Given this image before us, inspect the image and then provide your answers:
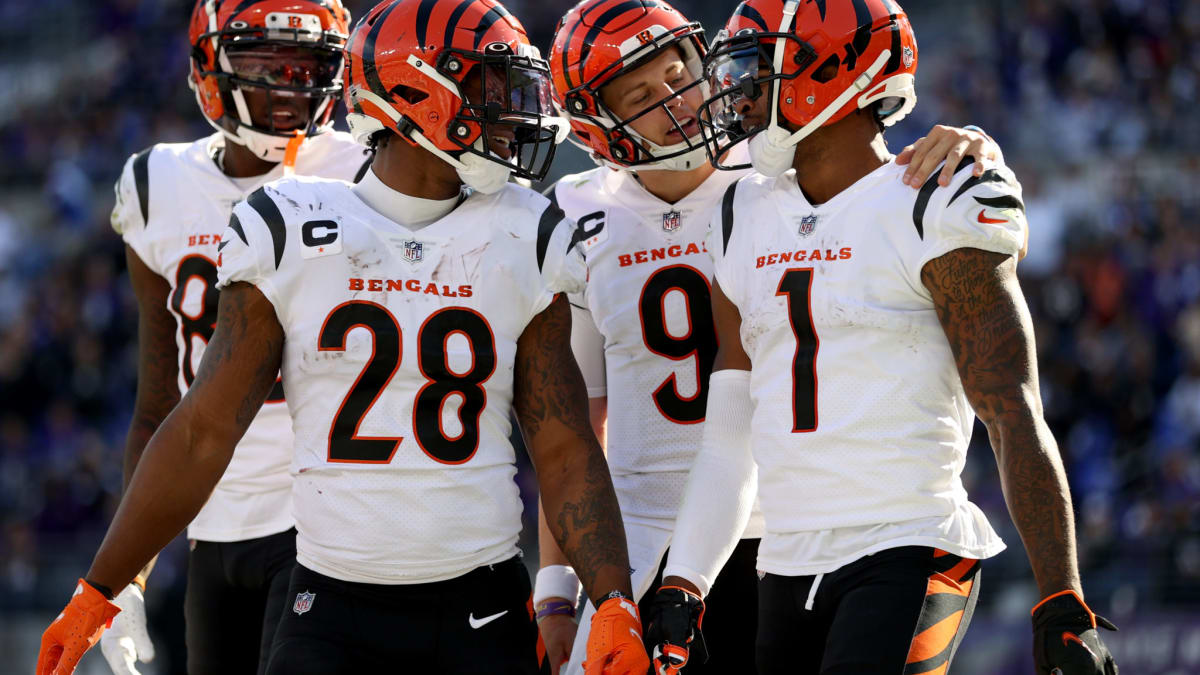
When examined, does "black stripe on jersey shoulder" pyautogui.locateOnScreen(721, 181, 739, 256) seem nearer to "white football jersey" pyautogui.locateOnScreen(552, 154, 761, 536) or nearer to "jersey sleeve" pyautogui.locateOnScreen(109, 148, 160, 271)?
"white football jersey" pyautogui.locateOnScreen(552, 154, 761, 536)

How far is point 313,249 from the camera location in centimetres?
345

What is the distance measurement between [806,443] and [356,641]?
44.5 inches

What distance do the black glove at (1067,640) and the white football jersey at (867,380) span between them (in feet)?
1.04

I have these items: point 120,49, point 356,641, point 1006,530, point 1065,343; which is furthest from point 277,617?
point 120,49

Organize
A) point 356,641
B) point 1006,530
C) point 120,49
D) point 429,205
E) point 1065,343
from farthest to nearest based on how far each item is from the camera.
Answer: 1. point 120,49
2. point 1065,343
3. point 1006,530
4. point 429,205
5. point 356,641

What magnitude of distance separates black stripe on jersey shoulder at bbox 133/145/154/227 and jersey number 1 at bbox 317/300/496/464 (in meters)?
1.53

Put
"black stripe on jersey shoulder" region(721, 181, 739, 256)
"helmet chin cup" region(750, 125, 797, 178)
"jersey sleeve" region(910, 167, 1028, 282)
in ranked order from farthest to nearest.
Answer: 1. "black stripe on jersey shoulder" region(721, 181, 739, 256)
2. "helmet chin cup" region(750, 125, 797, 178)
3. "jersey sleeve" region(910, 167, 1028, 282)

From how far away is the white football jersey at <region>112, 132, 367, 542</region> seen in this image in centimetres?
444

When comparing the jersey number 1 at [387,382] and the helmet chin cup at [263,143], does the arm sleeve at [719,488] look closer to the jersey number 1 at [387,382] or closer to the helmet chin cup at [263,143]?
the jersey number 1 at [387,382]

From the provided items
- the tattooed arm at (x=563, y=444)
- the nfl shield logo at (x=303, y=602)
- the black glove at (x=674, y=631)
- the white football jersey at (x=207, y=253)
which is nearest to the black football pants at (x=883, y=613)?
the black glove at (x=674, y=631)

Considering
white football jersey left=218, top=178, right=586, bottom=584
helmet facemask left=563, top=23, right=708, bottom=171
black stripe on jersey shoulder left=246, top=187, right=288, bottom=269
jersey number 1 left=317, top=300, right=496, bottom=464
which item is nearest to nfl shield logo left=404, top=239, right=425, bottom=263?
white football jersey left=218, top=178, right=586, bottom=584

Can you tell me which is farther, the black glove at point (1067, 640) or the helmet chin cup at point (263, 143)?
the helmet chin cup at point (263, 143)

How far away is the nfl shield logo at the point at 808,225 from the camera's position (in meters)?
3.55

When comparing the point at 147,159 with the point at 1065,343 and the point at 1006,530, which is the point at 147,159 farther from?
the point at 1065,343
